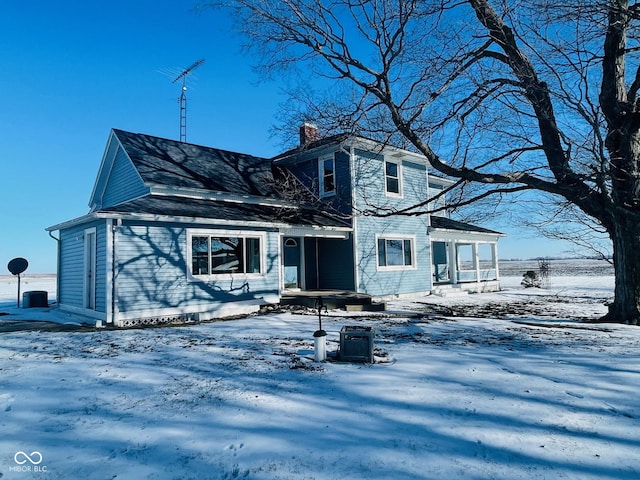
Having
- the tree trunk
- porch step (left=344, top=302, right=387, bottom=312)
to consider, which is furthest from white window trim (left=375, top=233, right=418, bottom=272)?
the tree trunk

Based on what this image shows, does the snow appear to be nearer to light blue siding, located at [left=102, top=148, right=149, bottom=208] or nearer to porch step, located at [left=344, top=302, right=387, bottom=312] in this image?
porch step, located at [left=344, top=302, right=387, bottom=312]

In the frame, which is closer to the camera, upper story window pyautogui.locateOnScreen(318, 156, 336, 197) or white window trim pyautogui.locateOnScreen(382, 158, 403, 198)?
upper story window pyautogui.locateOnScreen(318, 156, 336, 197)

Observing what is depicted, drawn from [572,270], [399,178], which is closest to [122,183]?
[399,178]

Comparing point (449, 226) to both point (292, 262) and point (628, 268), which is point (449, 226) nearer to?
point (292, 262)

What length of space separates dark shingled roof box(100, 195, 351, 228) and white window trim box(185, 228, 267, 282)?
448mm

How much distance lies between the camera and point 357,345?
241 inches

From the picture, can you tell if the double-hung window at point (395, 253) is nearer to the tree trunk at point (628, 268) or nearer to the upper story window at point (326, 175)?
the upper story window at point (326, 175)

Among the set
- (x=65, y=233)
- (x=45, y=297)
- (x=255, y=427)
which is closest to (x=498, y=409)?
(x=255, y=427)

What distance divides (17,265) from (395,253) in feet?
50.8

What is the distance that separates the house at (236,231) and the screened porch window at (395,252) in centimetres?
6

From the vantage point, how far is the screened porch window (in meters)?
16.6

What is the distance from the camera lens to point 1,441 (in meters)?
3.62

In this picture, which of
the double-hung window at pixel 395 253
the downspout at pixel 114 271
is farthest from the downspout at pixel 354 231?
the downspout at pixel 114 271

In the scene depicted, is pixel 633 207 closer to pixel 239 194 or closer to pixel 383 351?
pixel 383 351
